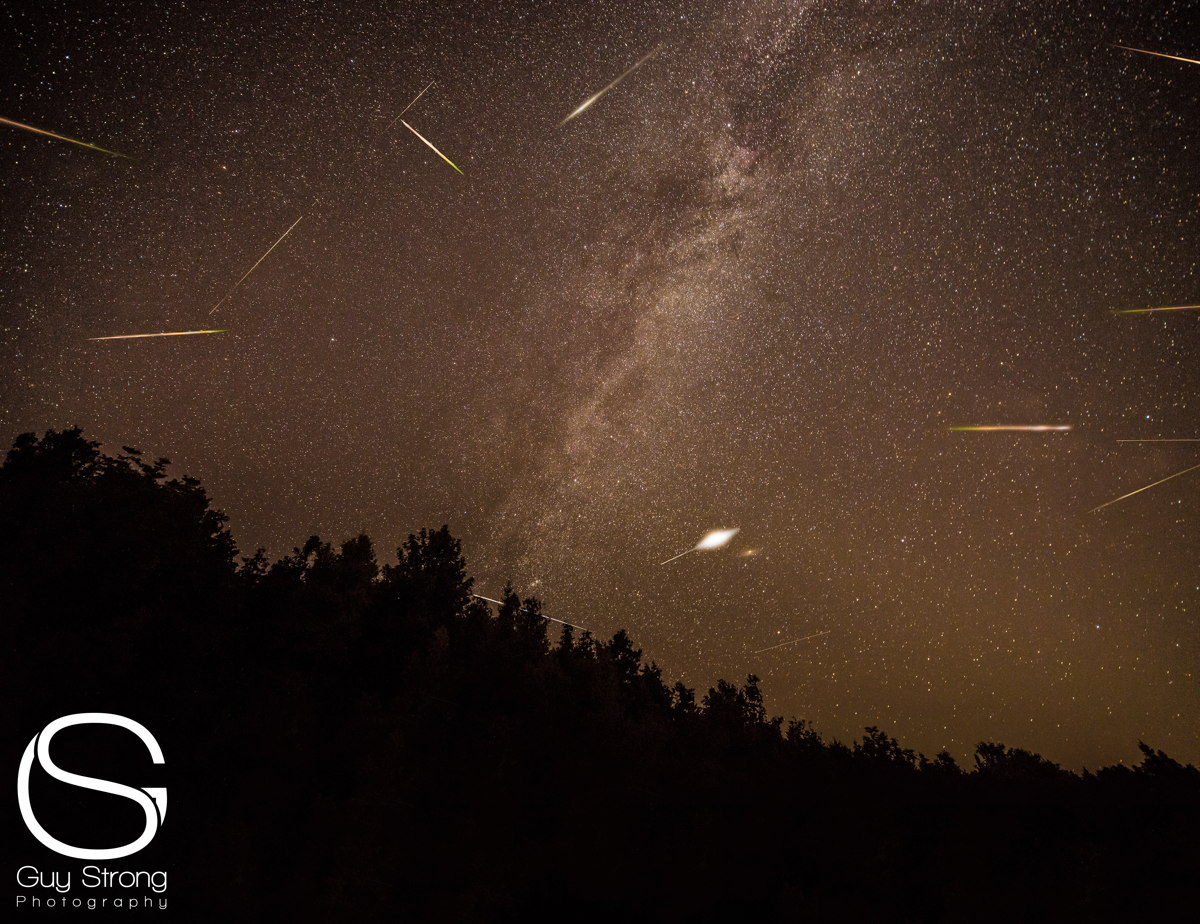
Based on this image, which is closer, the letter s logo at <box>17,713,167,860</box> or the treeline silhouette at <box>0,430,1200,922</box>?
the letter s logo at <box>17,713,167,860</box>

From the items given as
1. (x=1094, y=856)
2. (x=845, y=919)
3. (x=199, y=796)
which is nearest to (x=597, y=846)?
(x=845, y=919)

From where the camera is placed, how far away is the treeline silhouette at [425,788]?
1423cm

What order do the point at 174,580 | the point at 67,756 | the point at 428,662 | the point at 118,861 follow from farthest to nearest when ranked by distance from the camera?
the point at 428,662, the point at 174,580, the point at 67,756, the point at 118,861

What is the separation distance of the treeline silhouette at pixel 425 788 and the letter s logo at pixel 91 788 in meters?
0.41

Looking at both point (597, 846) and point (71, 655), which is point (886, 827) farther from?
point (71, 655)

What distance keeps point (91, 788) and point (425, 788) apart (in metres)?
8.03

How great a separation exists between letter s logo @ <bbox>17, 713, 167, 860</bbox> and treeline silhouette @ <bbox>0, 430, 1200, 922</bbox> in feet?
1.35

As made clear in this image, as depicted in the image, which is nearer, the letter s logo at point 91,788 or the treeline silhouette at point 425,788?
the letter s logo at point 91,788

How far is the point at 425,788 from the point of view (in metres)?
16.8

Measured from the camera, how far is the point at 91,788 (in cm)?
1342

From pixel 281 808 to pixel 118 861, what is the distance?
11.0 feet

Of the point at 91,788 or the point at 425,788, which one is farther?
the point at 425,788

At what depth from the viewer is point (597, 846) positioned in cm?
1662

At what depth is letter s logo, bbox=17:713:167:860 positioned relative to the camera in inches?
473
